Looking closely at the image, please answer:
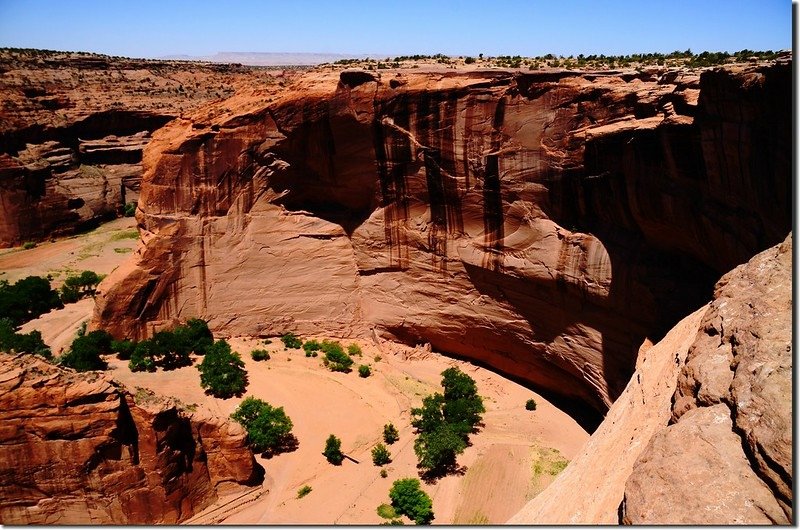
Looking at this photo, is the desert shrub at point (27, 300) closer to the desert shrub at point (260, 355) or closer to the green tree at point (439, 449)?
the desert shrub at point (260, 355)

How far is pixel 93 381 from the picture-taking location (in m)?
15.8

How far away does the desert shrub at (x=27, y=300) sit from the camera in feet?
102

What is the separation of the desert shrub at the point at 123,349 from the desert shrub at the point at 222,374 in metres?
3.47

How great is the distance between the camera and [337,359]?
26547mm

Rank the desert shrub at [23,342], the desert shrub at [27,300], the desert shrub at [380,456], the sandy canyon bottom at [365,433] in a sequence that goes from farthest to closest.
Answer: the desert shrub at [27,300] → the desert shrub at [23,342] → the desert shrub at [380,456] → the sandy canyon bottom at [365,433]

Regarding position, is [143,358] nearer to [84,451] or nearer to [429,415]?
[84,451]

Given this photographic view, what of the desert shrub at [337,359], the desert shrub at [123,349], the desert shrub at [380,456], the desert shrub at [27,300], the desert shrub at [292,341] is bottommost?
the desert shrub at [380,456]

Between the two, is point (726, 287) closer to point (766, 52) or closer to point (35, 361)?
point (766, 52)

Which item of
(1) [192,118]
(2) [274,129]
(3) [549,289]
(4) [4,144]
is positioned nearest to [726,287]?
(3) [549,289]

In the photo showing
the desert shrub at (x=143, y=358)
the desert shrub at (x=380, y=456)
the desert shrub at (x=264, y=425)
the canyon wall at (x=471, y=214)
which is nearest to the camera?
the canyon wall at (x=471, y=214)

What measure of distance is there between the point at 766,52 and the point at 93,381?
26.4 meters

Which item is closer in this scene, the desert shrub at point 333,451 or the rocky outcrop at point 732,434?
the rocky outcrop at point 732,434

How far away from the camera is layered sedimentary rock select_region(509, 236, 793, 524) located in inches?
287

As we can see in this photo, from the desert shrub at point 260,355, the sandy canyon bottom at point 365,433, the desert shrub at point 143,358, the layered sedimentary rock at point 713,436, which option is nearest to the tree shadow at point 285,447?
the sandy canyon bottom at point 365,433
